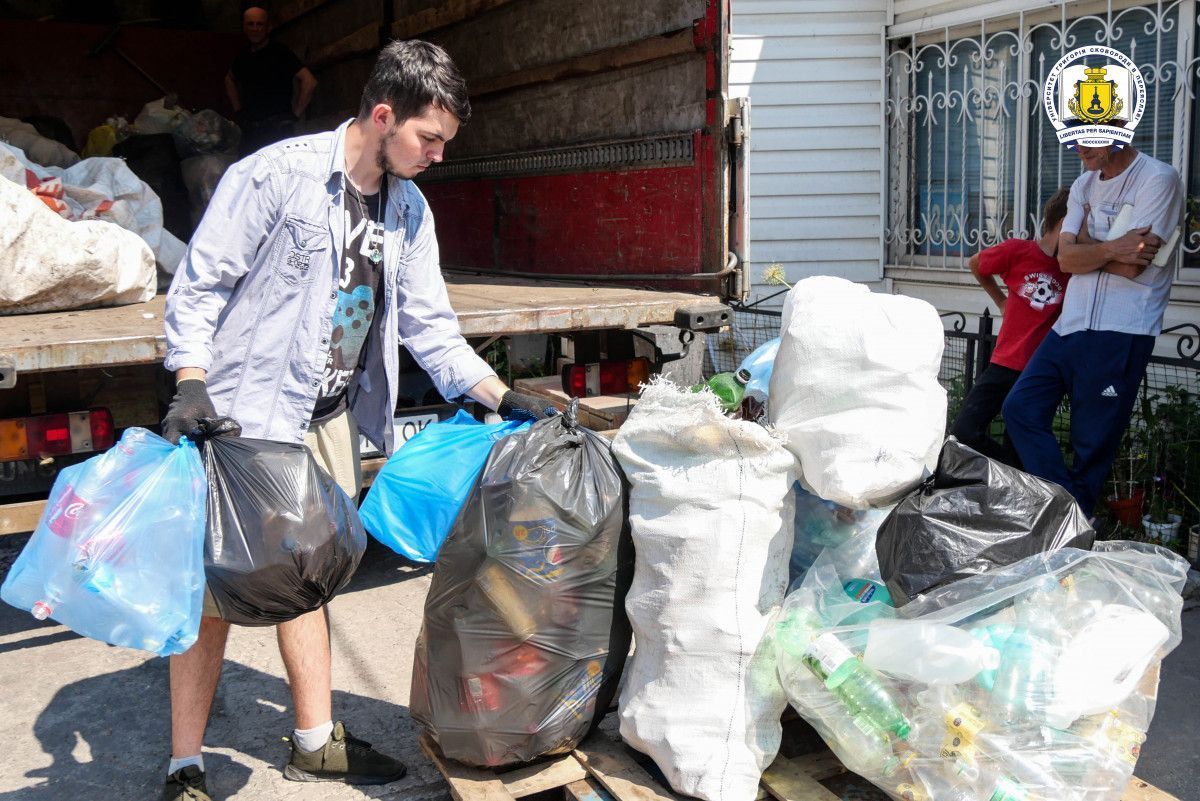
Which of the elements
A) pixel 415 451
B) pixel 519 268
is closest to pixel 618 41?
pixel 519 268

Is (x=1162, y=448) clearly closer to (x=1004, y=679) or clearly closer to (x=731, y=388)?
(x=731, y=388)

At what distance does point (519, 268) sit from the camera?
543 centimetres

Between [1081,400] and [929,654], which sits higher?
[1081,400]

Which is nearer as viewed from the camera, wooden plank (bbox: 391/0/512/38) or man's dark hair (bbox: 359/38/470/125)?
man's dark hair (bbox: 359/38/470/125)

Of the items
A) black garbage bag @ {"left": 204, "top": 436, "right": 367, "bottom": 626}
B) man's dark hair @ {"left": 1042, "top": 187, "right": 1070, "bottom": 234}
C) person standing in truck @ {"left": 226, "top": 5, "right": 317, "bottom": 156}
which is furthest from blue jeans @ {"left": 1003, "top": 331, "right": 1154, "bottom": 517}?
person standing in truck @ {"left": 226, "top": 5, "right": 317, "bottom": 156}

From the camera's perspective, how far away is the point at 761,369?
2.84m

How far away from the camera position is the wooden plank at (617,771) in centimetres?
237

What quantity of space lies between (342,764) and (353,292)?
1157 mm

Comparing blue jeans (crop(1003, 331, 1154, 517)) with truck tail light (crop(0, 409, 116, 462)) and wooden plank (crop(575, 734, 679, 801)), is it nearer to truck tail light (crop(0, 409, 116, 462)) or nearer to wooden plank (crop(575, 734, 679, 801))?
wooden plank (crop(575, 734, 679, 801))

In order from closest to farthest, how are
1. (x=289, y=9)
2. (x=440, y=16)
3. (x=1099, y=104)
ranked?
(x=1099, y=104), (x=440, y=16), (x=289, y=9)

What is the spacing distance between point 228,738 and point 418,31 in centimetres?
439

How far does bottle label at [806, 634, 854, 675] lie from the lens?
88.4 inches

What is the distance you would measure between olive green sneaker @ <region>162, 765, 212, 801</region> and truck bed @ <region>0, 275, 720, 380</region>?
1.17 meters

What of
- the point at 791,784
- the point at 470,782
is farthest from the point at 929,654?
the point at 470,782
